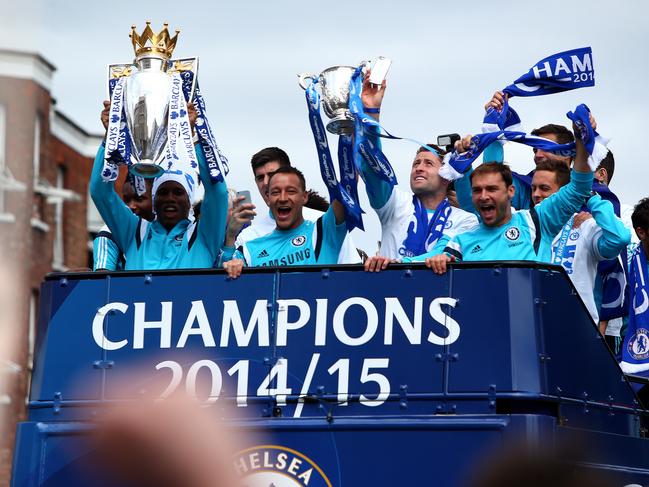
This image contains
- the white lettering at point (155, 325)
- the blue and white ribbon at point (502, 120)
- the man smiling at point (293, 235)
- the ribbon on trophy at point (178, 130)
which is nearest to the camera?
the white lettering at point (155, 325)

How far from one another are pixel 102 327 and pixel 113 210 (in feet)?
3.90

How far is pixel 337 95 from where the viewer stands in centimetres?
673

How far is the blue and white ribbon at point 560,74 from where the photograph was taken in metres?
7.45

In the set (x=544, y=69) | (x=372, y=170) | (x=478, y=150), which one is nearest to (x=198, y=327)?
(x=372, y=170)

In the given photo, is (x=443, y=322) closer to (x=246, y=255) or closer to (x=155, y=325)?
(x=155, y=325)

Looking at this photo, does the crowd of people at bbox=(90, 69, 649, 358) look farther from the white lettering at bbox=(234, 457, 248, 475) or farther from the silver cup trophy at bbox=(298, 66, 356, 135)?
the white lettering at bbox=(234, 457, 248, 475)

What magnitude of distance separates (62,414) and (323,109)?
217cm

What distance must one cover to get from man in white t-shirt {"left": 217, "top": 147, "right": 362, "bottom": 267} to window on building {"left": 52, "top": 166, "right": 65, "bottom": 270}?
1601 cm

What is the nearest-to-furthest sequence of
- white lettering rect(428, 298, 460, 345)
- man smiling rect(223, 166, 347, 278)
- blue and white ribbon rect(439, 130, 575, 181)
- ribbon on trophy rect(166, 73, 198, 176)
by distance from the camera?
white lettering rect(428, 298, 460, 345) < ribbon on trophy rect(166, 73, 198, 176) < man smiling rect(223, 166, 347, 278) < blue and white ribbon rect(439, 130, 575, 181)

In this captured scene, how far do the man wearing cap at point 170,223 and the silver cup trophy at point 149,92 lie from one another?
44 cm

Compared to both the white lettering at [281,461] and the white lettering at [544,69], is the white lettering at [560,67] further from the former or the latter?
the white lettering at [281,461]

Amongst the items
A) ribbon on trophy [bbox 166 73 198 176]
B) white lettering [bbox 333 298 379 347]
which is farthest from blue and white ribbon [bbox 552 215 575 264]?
ribbon on trophy [bbox 166 73 198 176]

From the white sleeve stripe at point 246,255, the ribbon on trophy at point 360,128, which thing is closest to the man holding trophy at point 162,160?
the white sleeve stripe at point 246,255

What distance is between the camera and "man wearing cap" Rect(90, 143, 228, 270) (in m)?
7.00
